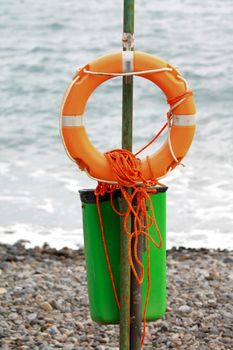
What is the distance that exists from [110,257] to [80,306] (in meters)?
1.37

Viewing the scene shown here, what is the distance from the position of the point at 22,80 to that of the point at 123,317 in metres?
10.5

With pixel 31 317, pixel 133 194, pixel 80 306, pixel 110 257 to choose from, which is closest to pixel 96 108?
pixel 80 306

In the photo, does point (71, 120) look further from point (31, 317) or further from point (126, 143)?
point (31, 317)

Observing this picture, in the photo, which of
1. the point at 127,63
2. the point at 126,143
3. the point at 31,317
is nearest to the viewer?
the point at 127,63

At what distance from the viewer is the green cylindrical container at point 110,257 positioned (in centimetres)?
356

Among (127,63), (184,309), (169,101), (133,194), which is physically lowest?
(184,309)

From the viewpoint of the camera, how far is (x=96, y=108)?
12125 millimetres

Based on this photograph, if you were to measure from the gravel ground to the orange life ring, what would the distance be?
1.16 m

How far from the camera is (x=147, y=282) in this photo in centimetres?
364

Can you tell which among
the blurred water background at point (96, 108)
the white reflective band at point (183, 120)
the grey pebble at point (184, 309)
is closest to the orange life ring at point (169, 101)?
the white reflective band at point (183, 120)

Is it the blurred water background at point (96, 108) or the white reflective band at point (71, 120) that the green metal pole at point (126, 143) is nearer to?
the white reflective band at point (71, 120)

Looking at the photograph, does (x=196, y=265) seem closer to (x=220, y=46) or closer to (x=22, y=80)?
(x=22, y=80)

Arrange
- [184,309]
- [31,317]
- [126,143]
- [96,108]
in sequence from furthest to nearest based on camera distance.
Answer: [96,108] < [184,309] < [31,317] < [126,143]

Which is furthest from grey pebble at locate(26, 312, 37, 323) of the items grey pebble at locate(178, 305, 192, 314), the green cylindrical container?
the green cylindrical container
